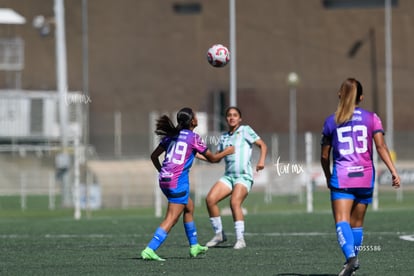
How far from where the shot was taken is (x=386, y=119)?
182ft

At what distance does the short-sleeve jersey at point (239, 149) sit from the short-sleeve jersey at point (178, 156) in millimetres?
2672

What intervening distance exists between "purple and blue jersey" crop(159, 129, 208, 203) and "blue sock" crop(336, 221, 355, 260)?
11.2 ft

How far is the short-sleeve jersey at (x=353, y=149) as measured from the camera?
11.3m

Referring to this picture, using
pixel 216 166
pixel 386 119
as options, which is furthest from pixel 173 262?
pixel 386 119

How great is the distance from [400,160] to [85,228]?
106 ft

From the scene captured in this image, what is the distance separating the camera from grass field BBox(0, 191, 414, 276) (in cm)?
1277

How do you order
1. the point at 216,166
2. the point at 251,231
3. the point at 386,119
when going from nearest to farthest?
the point at 251,231 → the point at 216,166 → the point at 386,119

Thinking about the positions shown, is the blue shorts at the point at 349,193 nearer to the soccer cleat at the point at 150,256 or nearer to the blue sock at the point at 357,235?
the blue sock at the point at 357,235

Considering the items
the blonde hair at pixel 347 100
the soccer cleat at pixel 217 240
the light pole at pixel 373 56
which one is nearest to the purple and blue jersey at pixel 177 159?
the soccer cleat at pixel 217 240

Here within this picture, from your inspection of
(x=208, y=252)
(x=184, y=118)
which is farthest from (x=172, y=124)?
(x=208, y=252)

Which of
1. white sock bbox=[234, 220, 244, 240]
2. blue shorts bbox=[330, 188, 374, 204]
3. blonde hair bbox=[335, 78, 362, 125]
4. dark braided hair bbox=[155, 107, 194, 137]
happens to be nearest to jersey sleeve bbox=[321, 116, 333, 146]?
blonde hair bbox=[335, 78, 362, 125]

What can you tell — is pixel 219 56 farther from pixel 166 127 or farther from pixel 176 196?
pixel 176 196

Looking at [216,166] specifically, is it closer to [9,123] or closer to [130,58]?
[9,123]

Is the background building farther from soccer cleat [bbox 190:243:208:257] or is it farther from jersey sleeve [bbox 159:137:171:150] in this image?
jersey sleeve [bbox 159:137:171:150]
